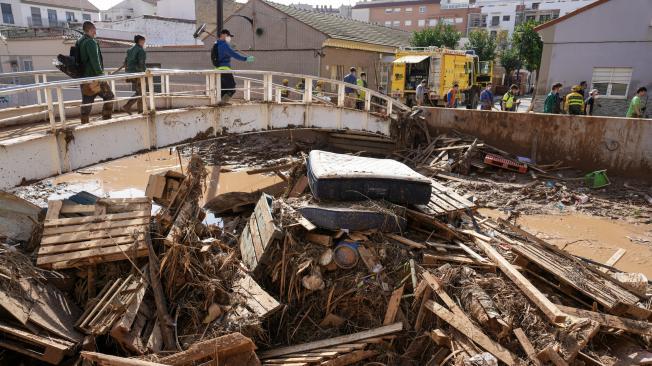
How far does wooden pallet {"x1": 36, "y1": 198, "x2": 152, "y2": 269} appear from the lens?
18.7ft

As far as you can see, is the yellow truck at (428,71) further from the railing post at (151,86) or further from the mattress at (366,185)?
the railing post at (151,86)

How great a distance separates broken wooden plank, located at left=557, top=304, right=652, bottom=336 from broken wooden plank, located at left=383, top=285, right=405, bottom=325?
1.98 meters

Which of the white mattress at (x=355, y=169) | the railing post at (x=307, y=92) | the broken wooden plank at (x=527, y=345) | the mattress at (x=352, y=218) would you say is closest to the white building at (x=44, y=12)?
the railing post at (x=307, y=92)

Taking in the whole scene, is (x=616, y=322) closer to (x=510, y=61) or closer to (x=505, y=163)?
(x=505, y=163)

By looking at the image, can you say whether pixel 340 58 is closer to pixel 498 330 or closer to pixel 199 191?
pixel 199 191

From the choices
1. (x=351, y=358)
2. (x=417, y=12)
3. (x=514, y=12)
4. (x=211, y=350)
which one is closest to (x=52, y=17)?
(x=211, y=350)

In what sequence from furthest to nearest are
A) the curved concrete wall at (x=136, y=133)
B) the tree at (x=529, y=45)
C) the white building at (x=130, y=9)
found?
the white building at (x=130, y=9)
the tree at (x=529, y=45)
the curved concrete wall at (x=136, y=133)

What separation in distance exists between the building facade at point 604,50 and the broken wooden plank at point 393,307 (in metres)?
16.5

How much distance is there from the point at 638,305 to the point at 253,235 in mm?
5384

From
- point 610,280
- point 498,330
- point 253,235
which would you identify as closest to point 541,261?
point 610,280

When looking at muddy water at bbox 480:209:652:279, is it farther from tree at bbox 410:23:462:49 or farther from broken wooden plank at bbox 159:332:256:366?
tree at bbox 410:23:462:49

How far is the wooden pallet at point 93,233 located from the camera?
5.69 m

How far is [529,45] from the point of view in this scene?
35281mm

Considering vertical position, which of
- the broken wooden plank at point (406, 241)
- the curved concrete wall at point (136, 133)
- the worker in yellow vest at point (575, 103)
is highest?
the worker in yellow vest at point (575, 103)
